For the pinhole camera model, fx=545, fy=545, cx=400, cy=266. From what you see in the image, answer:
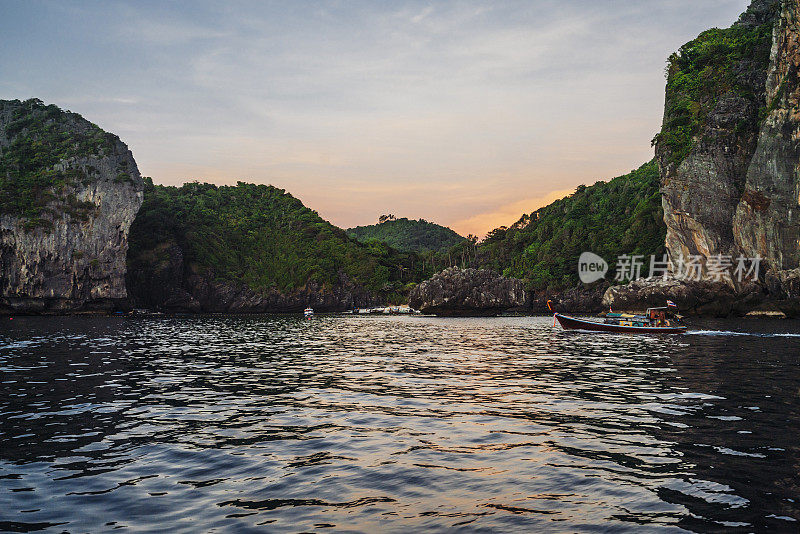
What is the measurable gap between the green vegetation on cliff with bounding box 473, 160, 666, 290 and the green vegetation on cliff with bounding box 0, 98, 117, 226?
4527 inches

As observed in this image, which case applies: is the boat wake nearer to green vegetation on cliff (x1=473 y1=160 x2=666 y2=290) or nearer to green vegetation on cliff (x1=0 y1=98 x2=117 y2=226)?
green vegetation on cliff (x1=473 y1=160 x2=666 y2=290)

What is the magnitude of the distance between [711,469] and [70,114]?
6005 inches

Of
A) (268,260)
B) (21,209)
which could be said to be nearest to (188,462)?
(21,209)

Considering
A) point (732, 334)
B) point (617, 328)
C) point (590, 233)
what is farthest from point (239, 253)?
point (732, 334)

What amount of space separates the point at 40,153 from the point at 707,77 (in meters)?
131

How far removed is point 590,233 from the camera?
15750 cm

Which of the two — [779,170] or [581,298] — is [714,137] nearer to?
[779,170]

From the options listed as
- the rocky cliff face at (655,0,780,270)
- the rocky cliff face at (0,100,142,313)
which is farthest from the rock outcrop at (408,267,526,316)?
the rocky cliff face at (0,100,142,313)

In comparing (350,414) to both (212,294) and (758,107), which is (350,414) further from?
(212,294)

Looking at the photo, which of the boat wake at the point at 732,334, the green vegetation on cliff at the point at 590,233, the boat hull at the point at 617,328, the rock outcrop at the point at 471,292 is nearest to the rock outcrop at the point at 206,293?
the green vegetation on cliff at the point at 590,233

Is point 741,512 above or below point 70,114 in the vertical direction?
below

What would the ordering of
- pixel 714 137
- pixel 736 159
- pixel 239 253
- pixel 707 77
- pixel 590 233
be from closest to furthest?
pixel 736 159
pixel 714 137
pixel 707 77
pixel 590 233
pixel 239 253

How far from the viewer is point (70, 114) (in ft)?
427

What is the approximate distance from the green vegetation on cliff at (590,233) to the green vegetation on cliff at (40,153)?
115m
